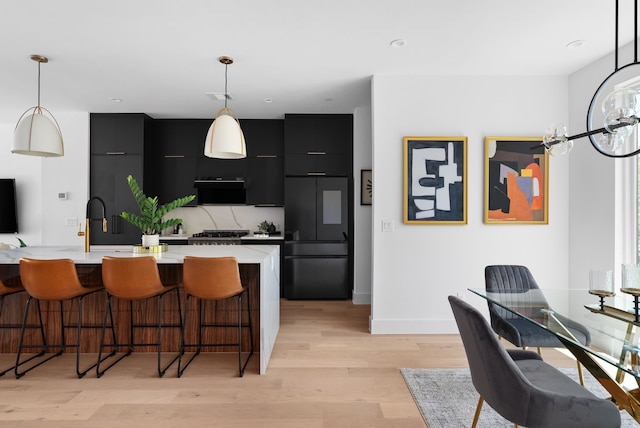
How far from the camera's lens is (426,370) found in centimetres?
288

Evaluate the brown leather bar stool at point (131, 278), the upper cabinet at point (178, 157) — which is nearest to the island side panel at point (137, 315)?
the brown leather bar stool at point (131, 278)

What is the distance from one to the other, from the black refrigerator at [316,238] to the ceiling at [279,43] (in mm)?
1340

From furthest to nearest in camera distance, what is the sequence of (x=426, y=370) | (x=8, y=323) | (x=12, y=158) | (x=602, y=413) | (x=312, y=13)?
(x=12, y=158) → (x=8, y=323) → (x=426, y=370) → (x=312, y=13) → (x=602, y=413)

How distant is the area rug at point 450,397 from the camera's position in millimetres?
2156

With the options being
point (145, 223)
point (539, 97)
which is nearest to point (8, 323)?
point (145, 223)

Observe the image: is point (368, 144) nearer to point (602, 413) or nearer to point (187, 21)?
point (187, 21)

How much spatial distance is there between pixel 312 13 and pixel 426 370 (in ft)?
9.31

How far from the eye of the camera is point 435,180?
148 inches

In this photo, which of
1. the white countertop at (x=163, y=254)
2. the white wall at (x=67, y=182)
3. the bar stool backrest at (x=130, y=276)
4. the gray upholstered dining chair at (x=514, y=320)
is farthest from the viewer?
the white wall at (x=67, y=182)

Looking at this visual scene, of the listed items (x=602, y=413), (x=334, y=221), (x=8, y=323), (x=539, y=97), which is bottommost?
(x=8, y=323)

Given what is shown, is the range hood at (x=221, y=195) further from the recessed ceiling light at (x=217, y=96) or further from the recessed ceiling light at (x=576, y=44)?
the recessed ceiling light at (x=576, y=44)

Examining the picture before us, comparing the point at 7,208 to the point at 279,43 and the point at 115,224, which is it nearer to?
the point at 115,224

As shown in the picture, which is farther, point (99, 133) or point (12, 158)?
point (12, 158)

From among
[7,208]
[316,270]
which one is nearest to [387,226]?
[316,270]
